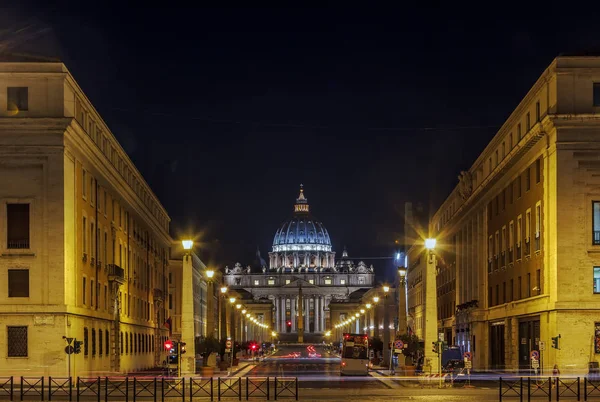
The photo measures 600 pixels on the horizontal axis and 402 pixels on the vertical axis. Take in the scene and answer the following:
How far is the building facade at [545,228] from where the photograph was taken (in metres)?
57.8

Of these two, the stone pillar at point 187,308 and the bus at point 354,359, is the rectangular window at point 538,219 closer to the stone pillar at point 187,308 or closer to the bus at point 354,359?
the bus at point 354,359

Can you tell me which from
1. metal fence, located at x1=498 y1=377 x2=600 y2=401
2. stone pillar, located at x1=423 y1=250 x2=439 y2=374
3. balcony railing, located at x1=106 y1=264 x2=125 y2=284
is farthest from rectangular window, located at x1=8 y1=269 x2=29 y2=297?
metal fence, located at x1=498 y1=377 x2=600 y2=401

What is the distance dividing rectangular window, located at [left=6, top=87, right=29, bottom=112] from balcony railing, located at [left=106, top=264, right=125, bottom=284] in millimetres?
19079

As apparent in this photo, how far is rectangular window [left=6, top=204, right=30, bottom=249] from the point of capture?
59000mm

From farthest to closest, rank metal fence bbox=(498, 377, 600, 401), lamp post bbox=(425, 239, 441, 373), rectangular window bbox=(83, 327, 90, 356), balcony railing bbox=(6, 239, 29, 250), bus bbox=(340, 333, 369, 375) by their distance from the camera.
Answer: bus bbox=(340, 333, 369, 375) < rectangular window bbox=(83, 327, 90, 356) < balcony railing bbox=(6, 239, 29, 250) < lamp post bbox=(425, 239, 441, 373) < metal fence bbox=(498, 377, 600, 401)

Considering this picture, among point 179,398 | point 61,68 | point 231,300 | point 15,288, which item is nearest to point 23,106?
point 61,68

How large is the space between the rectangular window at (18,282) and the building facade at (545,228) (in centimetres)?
2803

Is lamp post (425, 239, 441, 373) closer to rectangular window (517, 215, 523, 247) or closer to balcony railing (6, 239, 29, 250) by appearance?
rectangular window (517, 215, 523, 247)

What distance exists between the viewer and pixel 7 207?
193ft

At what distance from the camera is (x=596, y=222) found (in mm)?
58406

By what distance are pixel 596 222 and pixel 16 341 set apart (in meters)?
31.7

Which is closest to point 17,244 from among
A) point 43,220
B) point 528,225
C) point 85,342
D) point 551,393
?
point 43,220

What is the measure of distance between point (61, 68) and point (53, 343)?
14.9m

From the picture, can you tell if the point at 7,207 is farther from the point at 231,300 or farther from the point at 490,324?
the point at 231,300
